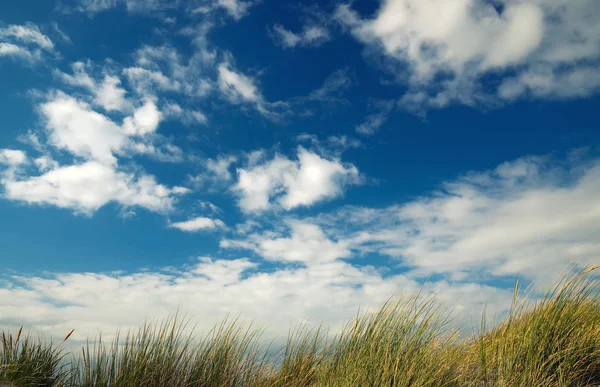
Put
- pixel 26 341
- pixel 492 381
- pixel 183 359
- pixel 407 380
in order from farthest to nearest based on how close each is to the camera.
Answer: pixel 26 341, pixel 183 359, pixel 492 381, pixel 407 380

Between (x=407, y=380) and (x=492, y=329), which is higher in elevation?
(x=492, y=329)

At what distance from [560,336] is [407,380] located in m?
2.39

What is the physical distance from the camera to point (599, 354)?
224 inches

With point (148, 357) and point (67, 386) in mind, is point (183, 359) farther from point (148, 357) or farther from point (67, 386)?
point (67, 386)

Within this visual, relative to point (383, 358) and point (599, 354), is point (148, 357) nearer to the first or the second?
point (383, 358)

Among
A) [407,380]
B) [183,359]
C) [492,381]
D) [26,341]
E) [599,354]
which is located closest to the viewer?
[407,380]

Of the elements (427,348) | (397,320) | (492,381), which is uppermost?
(397,320)

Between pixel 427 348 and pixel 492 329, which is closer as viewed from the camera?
pixel 427 348

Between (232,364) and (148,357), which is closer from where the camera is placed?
(148,357)

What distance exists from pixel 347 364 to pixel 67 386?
3.75m

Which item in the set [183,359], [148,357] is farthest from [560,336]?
[148,357]

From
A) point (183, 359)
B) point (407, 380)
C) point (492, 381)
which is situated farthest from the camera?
point (183, 359)

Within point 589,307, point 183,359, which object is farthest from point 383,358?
point 589,307

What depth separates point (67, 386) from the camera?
237 inches
